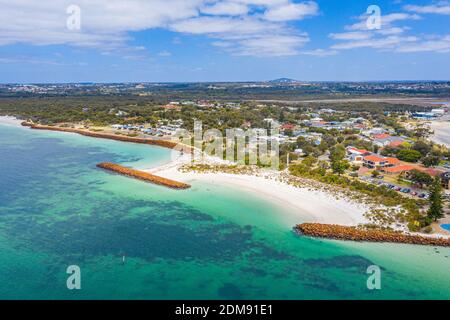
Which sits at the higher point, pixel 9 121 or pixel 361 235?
pixel 9 121

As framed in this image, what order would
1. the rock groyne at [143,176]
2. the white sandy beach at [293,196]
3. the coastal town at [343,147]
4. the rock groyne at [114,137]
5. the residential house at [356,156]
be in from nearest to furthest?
the white sandy beach at [293,196] → the coastal town at [343,147] → the rock groyne at [143,176] → the residential house at [356,156] → the rock groyne at [114,137]

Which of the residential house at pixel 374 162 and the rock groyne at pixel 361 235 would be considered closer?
the rock groyne at pixel 361 235

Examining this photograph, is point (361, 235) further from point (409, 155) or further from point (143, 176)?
point (409, 155)

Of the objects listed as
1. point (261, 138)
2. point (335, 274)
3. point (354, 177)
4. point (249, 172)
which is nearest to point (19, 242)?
point (335, 274)

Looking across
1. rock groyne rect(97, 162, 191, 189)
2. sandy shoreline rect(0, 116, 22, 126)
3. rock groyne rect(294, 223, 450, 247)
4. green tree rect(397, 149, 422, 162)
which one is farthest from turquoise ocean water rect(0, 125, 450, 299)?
sandy shoreline rect(0, 116, 22, 126)

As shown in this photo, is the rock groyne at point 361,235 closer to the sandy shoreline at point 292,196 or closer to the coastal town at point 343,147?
the coastal town at point 343,147

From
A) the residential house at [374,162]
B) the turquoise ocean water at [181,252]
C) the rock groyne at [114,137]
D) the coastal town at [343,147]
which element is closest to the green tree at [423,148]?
the coastal town at [343,147]

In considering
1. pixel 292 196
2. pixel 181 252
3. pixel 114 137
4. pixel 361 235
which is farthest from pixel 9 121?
pixel 361 235
